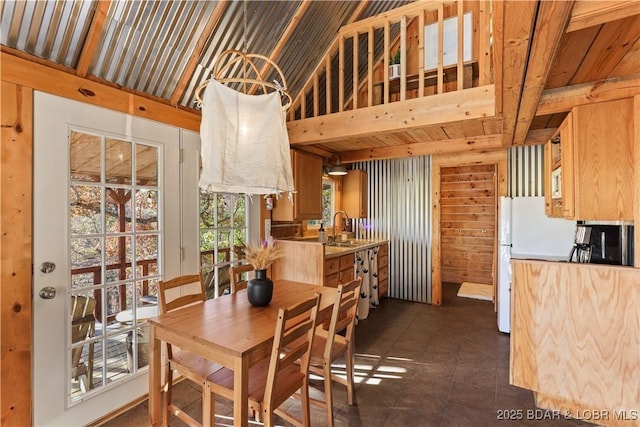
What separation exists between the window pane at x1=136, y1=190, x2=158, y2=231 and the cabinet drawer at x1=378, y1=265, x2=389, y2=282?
129 inches

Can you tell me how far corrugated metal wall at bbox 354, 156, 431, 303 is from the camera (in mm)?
4574

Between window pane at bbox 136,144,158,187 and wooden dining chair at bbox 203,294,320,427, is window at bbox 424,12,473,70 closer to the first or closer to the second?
window pane at bbox 136,144,158,187

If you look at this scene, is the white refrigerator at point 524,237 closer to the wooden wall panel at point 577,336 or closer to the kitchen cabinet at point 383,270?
the wooden wall panel at point 577,336

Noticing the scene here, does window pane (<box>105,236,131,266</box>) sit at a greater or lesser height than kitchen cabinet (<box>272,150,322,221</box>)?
lesser

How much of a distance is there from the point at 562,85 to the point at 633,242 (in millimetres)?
1233

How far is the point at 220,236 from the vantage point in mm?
2994

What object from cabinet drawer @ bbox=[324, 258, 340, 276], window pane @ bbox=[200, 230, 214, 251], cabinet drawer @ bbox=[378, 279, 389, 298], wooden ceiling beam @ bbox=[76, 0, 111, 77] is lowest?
cabinet drawer @ bbox=[378, 279, 389, 298]

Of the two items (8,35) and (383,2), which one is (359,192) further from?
(8,35)

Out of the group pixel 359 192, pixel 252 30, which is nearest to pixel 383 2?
pixel 252 30

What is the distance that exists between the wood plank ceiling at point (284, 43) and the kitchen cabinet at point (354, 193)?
6.01ft

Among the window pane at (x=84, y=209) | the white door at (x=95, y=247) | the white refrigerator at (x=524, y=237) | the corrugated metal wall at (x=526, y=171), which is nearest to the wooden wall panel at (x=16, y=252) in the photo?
the white door at (x=95, y=247)

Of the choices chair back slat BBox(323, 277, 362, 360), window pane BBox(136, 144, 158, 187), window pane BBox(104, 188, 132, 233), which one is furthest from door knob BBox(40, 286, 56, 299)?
chair back slat BBox(323, 277, 362, 360)

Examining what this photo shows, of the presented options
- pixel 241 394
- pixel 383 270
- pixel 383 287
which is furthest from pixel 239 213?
pixel 383 287

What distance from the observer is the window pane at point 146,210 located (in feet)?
7.64
